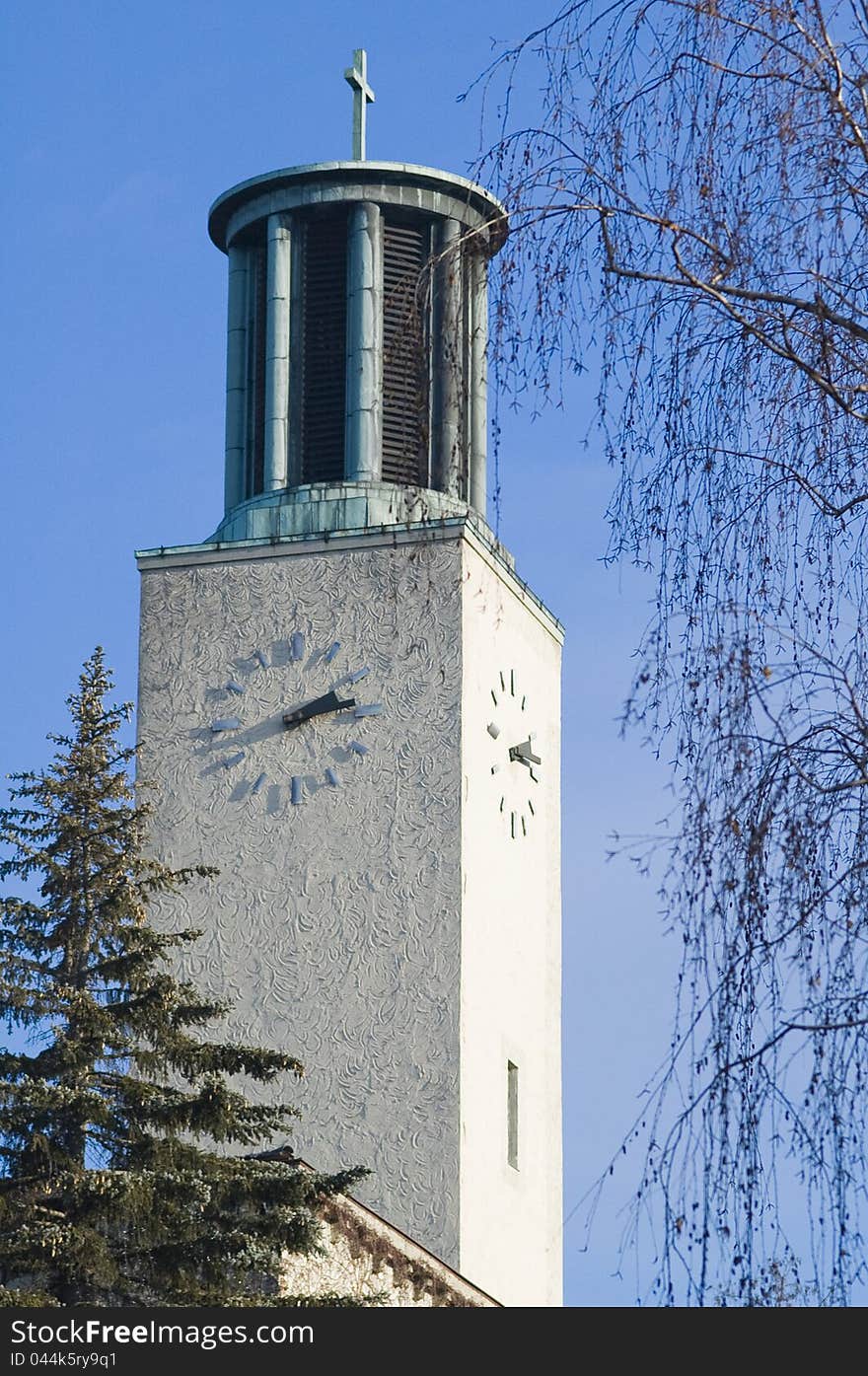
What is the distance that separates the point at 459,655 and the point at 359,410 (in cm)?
291

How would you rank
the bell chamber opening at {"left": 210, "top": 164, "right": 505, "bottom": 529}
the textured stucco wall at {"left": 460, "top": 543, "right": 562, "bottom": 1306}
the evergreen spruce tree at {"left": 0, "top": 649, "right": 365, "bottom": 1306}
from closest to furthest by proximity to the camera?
the evergreen spruce tree at {"left": 0, "top": 649, "right": 365, "bottom": 1306}, the textured stucco wall at {"left": 460, "top": 543, "right": 562, "bottom": 1306}, the bell chamber opening at {"left": 210, "top": 164, "right": 505, "bottom": 529}

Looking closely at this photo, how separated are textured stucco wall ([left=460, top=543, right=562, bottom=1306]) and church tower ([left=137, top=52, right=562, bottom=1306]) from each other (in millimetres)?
41

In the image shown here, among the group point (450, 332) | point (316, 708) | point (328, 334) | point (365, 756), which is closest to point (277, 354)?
point (328, 334)

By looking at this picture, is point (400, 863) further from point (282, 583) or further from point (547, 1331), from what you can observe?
point (547, 1331)

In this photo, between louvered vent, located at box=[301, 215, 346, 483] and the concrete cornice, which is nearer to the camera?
the concrete cornice

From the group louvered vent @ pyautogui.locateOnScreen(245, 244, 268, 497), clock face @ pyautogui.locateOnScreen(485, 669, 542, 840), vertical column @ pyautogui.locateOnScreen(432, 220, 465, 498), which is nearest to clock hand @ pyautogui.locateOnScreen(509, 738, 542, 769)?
clock face @ pyautogui.locateOnScreen(485, 669, 542, 840)

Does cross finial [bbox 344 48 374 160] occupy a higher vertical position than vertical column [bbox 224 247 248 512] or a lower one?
higher

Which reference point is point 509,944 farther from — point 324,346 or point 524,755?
point 324,346

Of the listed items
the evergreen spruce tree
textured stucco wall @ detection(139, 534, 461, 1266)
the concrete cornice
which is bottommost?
the evergreen spruce tree

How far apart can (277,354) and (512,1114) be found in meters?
8.20

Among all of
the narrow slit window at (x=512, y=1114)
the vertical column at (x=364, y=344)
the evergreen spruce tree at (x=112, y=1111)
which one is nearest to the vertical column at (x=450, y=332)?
the evergreen spruce tree at (x=112, y=1111)

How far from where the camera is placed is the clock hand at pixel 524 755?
28406 mm

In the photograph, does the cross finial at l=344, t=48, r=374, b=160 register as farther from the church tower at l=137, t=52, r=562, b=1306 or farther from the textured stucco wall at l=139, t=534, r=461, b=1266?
the textured stucco wall at l=139, t=534, r=461, b=1266

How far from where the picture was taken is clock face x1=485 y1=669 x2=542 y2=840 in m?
28.0
